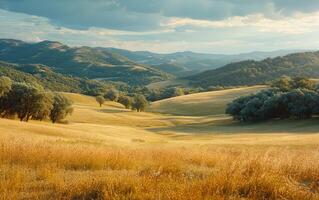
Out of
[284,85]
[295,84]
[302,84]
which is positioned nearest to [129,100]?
[284,85]

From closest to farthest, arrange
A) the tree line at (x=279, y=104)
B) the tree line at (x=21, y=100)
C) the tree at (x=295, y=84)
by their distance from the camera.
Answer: the tree line at (x=21, y=100), the tree line at (x=279, y=104), the tree at (x=295, y=84)

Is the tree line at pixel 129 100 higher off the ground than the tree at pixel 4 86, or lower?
lower

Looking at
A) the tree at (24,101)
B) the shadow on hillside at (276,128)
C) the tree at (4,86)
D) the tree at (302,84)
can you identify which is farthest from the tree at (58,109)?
the tree at (302,84)

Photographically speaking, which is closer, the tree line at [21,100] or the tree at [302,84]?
the tree line at [21,100]

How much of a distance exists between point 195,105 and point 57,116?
6812cm

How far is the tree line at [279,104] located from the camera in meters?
78.0

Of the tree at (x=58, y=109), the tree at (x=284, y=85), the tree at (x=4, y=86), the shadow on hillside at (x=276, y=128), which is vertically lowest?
the shadow on hillside at (x=276, y=128)

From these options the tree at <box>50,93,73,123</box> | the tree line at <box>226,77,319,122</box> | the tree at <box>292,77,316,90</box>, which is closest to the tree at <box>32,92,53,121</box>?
the tree at <box>50,93,73,123</box>

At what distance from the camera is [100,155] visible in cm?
1148

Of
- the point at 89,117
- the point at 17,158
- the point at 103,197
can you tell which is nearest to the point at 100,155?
the point at 17,158

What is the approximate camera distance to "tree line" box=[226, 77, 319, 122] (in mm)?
78000

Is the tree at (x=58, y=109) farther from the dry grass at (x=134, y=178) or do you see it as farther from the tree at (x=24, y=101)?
the dry grass at (x=134, y=178)

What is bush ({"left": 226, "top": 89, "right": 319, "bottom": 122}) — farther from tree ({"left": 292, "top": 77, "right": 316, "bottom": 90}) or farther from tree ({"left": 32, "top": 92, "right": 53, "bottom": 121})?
tree ({"left": 32, "top": 92, "right": 53, "bottom": 121})

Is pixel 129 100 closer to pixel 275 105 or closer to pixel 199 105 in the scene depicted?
pixel 199 105
